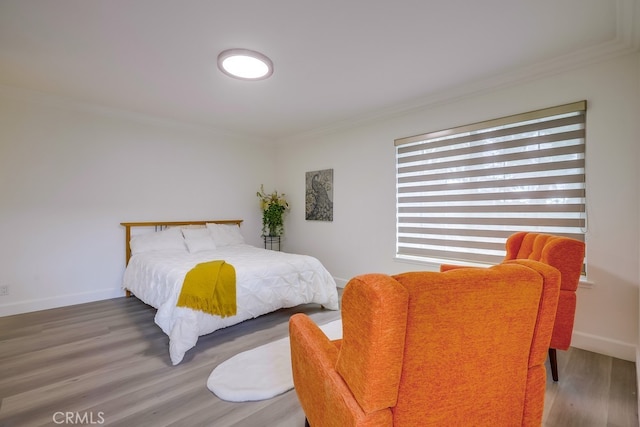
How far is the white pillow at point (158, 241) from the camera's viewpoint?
367 cm

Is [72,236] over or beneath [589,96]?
beneath

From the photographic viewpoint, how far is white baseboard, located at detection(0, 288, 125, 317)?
3135 millimetres

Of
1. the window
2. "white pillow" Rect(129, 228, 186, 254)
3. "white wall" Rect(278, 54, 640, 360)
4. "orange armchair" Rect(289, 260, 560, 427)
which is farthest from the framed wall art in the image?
"orange armchair" Rect(289, 260, 560, 427)

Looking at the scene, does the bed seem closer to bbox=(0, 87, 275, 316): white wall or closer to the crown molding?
bbox=(0, 87, 275, 316): white wall

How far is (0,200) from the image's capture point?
10.2 ft

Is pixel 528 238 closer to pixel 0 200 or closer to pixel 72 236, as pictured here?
pixel 72 236

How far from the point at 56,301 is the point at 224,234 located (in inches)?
80.8

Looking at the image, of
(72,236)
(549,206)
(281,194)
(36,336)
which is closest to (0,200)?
(72,236)

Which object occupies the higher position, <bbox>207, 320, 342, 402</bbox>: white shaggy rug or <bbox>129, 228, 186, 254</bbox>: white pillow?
<bbox>129, 228, 186, 254</bbox>: white pillow

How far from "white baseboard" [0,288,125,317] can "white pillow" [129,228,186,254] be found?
0.65 meters

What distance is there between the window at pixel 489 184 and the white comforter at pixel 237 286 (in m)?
1.28

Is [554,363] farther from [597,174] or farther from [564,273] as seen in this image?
[597,174]

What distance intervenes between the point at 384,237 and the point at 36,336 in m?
3.69

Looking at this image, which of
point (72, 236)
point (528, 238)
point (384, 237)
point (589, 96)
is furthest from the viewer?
point (384, 237)
